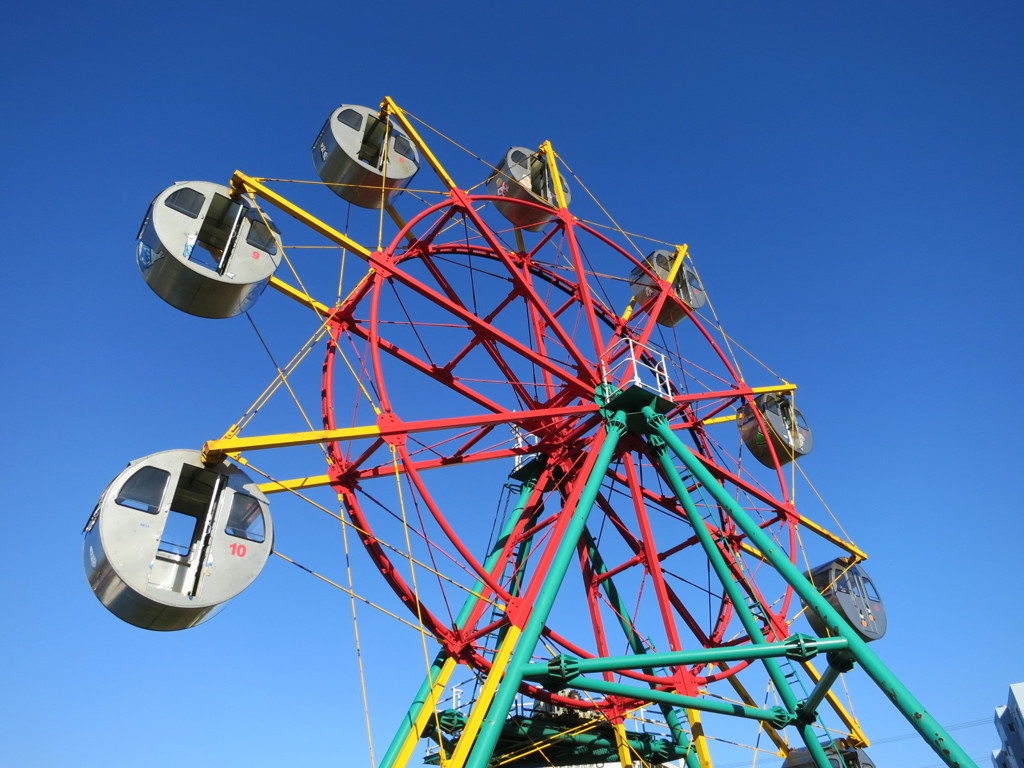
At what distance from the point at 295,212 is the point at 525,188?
6442 mm

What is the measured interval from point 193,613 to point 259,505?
1586mm

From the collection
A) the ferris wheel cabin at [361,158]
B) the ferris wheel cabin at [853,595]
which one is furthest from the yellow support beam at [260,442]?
the ferris wheel cabin at [853,595]

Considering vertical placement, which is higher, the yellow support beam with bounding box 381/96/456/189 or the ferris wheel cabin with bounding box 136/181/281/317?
the yellow support beam with bounding box 381/96/456/189

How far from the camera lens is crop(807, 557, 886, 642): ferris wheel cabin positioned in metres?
16.5

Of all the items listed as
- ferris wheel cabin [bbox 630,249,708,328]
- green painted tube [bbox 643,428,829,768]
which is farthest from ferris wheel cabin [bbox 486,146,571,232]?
green painted tube [bbox 643,428,829,768]

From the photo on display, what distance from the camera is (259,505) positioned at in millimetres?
10367

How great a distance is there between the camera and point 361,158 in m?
14.5

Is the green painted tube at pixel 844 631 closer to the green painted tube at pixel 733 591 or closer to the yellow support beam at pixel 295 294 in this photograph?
the green painted tube at pixel 733 591

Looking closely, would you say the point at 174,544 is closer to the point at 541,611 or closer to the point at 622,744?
the point at 541,611

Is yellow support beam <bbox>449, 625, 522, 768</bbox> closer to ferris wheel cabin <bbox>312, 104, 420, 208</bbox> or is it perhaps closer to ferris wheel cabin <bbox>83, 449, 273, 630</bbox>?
ferris wheel cabin <bbox>83, 449, 273, 630</bbox>

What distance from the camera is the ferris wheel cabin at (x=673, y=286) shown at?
18.8 meters

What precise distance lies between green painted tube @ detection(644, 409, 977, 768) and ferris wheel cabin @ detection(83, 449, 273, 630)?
6.42 m

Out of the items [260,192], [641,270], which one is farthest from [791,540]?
[260,192]

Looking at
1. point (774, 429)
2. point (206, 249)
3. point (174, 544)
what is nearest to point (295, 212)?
point (206, 249)
